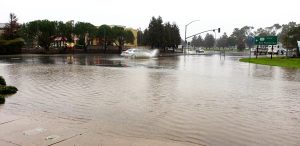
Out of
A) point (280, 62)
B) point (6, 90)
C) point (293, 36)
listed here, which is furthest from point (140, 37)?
point (6, 90)

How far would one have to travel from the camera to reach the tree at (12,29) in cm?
5569

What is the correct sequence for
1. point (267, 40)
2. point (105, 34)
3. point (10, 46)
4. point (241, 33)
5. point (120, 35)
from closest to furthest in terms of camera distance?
point (267, 40) < point (10, 46) < point (105, 34) < point (120, 35) < point (241, 33)

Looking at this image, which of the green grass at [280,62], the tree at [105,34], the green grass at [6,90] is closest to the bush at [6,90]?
the green grass at [6,90]

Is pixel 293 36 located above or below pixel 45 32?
below

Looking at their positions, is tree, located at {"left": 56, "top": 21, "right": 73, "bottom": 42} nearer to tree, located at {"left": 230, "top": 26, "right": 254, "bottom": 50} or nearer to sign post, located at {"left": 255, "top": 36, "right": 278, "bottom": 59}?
sign post, located at {"left": 255, "top": 36, "right": 278, "bottom": 59}

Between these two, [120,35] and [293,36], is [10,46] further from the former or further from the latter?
[293,36]

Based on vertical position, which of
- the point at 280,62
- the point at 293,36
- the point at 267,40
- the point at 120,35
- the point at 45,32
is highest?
the point at 120,35

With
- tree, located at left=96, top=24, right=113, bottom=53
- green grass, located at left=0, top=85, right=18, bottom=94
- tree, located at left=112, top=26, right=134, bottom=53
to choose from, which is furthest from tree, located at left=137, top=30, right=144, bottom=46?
green grass, located at left=0, top=85, right=18, bottom=94

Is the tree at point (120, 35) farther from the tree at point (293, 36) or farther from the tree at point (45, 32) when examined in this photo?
the tree at point (293, 36)

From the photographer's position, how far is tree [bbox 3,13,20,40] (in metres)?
55.7

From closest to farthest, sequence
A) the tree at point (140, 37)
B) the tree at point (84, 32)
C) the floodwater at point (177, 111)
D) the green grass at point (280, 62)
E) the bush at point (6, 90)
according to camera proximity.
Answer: the floodwater at point (177, 111), the bush at point (6, 90), the green grass at point (280, 62), the tree at point (84, 32), the tree at point (140, 37)

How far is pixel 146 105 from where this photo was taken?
9.58 meters

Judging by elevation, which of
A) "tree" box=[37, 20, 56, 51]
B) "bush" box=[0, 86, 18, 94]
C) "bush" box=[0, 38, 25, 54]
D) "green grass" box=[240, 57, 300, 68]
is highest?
"tree" box=[37, 20, 56, 51]

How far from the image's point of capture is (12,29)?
56.4m
